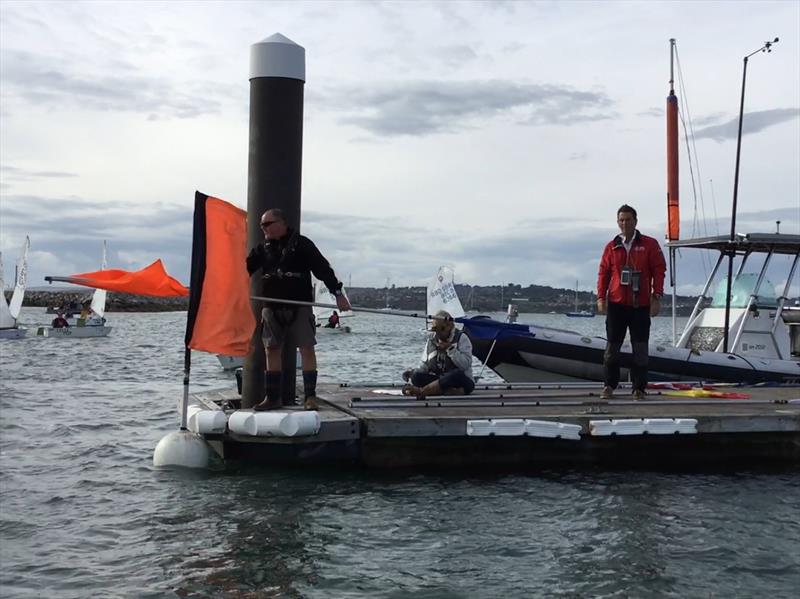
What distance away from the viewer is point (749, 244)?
15867 millimetres

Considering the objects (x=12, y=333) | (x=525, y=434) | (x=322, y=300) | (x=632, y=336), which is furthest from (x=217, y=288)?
(x=322, y=300)

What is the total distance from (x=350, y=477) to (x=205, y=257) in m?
2.60

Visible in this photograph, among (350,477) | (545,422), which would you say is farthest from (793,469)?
(350,477)

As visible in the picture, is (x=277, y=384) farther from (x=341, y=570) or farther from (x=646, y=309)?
(x=646, y=309)

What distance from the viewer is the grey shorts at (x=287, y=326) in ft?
28.9

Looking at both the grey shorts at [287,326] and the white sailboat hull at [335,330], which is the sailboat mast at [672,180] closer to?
the grey shorts at [287,326]

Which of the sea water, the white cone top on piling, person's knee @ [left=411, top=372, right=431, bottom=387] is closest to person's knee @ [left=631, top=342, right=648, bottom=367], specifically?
the sea water

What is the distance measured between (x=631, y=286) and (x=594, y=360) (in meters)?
4.93

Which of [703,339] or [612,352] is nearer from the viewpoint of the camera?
[612,352]

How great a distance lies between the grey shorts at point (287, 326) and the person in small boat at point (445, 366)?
183 cm

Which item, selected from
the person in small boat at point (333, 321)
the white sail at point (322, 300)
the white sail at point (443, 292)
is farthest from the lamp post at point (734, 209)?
the person in small boat at point (333, 321)

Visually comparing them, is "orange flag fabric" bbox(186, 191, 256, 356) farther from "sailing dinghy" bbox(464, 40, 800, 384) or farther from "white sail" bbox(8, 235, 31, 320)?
"white sail" bbox(8, 235, 31, 320)

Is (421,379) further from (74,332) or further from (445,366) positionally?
(74,332)

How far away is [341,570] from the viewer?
252 inches
